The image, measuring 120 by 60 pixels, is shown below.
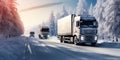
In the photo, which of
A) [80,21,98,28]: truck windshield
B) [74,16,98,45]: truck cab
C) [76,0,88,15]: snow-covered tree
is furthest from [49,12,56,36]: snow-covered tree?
[80,21,98,28]: truck windshield

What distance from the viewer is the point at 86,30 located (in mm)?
38750

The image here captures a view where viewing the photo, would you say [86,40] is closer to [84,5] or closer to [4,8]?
[4,8]

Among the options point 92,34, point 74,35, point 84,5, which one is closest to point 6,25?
point 74,35

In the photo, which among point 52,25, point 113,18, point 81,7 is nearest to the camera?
point 113,18

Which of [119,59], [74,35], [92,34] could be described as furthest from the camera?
[74,35]

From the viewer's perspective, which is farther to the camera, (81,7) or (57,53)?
(81,7)

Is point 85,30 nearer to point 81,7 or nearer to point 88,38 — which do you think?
point 88,38

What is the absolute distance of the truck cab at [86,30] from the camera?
3866 cm

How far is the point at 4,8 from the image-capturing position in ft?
201

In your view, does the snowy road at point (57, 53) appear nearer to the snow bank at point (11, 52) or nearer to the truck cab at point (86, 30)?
the snow bank at point (11, 52)

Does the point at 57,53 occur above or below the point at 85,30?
below

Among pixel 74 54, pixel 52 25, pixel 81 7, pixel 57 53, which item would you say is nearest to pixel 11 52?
pixel 57 53

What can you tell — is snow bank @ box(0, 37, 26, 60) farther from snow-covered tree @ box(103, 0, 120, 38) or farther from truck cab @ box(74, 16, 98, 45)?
snow-covered tree @ box(103, 0, 120, 38)

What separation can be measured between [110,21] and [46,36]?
26.4 m
